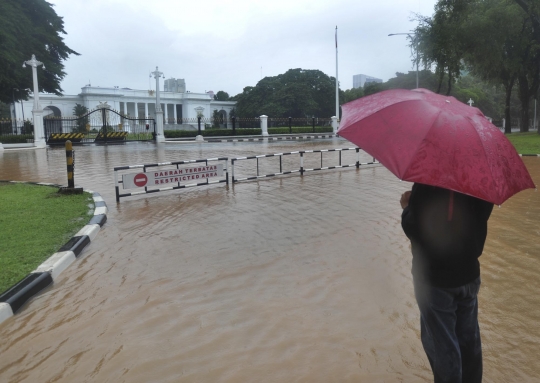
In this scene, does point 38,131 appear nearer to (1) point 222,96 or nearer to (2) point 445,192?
(2) point 445,192

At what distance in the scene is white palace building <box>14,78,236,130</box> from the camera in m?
56.0

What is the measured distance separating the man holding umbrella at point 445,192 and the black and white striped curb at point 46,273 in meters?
3.54

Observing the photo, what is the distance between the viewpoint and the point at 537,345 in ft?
11.1

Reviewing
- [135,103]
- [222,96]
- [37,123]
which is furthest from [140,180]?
[222,96]

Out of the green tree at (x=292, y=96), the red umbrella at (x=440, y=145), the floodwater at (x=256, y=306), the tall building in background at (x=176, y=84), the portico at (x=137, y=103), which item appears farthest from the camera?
the tall building in background at (x=176, y=84)

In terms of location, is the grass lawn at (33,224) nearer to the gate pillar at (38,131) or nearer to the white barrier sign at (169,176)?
the white barrier sign at (169,176)

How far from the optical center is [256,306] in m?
4.11

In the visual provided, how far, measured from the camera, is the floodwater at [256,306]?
10.3 ft

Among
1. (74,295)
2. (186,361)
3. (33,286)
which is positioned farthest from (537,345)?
(33,286)

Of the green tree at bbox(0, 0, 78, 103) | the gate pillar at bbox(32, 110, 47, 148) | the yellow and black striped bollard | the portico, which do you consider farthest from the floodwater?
the portico

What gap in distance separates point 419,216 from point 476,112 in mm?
786

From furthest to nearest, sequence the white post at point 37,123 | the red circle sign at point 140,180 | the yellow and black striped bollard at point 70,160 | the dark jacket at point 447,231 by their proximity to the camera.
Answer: the white post at point 37,123 → the red circle sign at point 140,180 → the yellow and black striped bollard at point 70,160 → the dark jacket at point 447,231

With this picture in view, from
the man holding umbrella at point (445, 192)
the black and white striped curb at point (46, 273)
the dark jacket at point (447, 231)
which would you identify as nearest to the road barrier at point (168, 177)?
the black and white striped curb at point (46, 273)

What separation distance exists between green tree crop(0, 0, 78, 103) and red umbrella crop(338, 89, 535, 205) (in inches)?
1238
